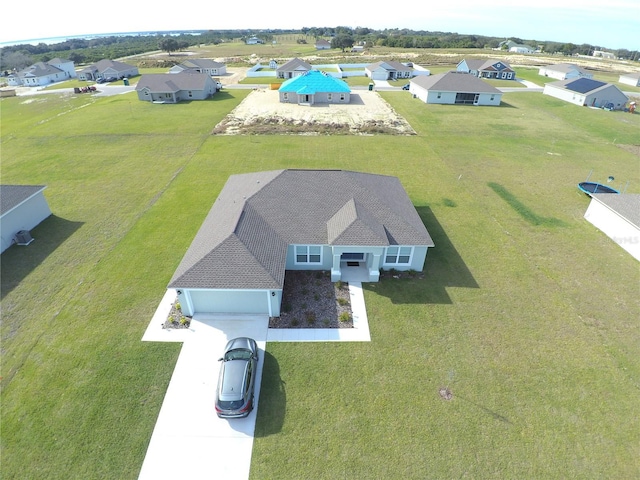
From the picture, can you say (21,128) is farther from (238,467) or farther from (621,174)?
(621,174)

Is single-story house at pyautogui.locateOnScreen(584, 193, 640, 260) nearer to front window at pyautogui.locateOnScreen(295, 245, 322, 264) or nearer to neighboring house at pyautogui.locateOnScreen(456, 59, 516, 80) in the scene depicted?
front window at pyautogui.locateOnScreen(295, 245, 322, 264)

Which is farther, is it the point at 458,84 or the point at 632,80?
the point at 632,80

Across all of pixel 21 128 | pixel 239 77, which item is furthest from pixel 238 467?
pixel 239 77

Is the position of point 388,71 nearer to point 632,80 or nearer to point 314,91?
point 314,91

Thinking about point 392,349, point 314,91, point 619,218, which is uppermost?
point 314,91

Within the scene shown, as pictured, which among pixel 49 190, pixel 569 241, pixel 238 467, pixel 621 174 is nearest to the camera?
pixel 238 467

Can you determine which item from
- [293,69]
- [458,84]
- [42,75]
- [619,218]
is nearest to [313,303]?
[619,218]

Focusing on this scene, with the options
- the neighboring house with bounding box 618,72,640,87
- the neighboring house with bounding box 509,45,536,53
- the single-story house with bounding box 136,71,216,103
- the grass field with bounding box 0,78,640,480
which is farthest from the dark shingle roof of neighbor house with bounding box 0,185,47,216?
the neighboring house with bounding box 509,45,536,53
